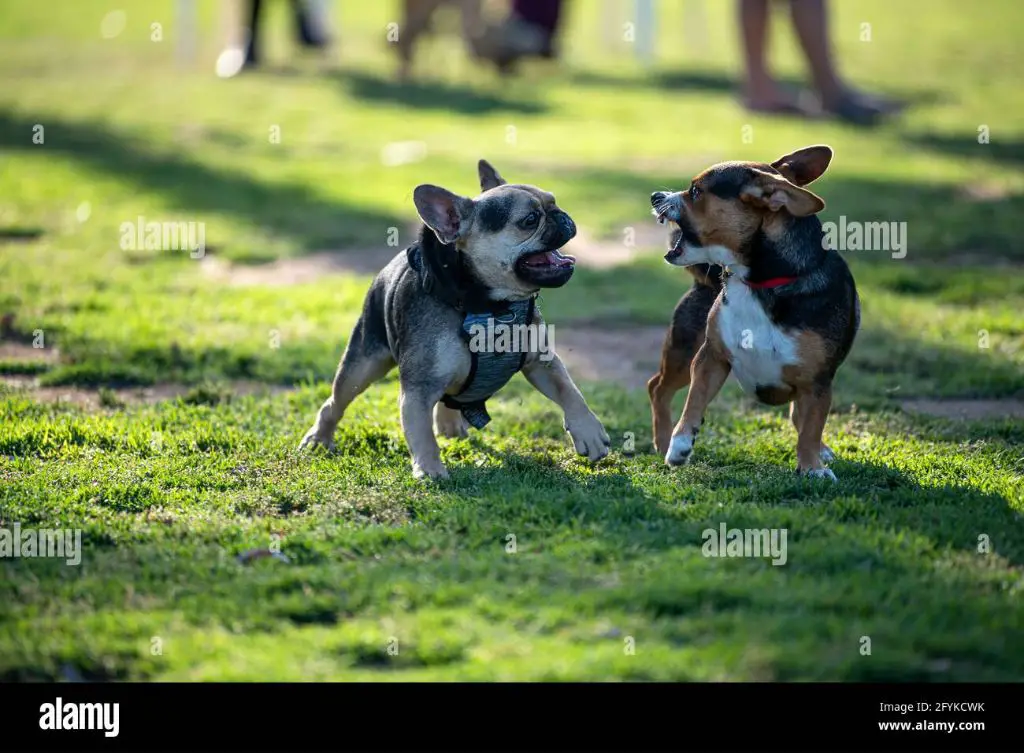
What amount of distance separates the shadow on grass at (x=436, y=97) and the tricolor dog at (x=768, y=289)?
1180 cm

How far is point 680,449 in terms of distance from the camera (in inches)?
250

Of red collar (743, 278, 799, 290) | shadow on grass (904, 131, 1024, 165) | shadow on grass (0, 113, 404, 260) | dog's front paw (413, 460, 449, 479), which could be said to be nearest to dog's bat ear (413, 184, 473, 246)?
dog's front paw (413, 460, 449, 479)

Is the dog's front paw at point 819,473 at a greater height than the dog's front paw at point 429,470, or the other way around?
the dog's front paw at point 819,473

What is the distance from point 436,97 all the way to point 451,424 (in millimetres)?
12300

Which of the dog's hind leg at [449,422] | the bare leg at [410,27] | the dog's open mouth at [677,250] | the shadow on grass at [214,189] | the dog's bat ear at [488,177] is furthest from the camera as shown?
the bare leg at [410,27]

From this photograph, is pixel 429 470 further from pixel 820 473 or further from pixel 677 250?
pixel 820 473

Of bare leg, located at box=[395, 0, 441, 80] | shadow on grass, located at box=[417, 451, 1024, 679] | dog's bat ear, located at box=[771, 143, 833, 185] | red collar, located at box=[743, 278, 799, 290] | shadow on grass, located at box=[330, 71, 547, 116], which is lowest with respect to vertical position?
shadow on grass, located at box=[417, 451, 1024, 679]

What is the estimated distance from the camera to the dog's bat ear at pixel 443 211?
632 cm

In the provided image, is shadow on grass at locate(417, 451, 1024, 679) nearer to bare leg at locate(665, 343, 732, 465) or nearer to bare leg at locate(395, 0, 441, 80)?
bare leg at locate(665, 343, 732, 465)

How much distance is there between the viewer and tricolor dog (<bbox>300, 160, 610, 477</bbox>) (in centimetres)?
637

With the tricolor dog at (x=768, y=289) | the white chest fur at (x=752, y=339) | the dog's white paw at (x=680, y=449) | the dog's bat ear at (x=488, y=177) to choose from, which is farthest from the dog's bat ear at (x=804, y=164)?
the dog's bat ear at (x=488, y=177)

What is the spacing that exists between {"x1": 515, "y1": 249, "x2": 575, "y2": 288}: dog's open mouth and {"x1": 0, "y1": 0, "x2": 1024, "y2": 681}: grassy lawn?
0.92m

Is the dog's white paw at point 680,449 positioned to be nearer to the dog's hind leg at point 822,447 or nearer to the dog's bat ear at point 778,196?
the dog's hind leg at point 822,447
